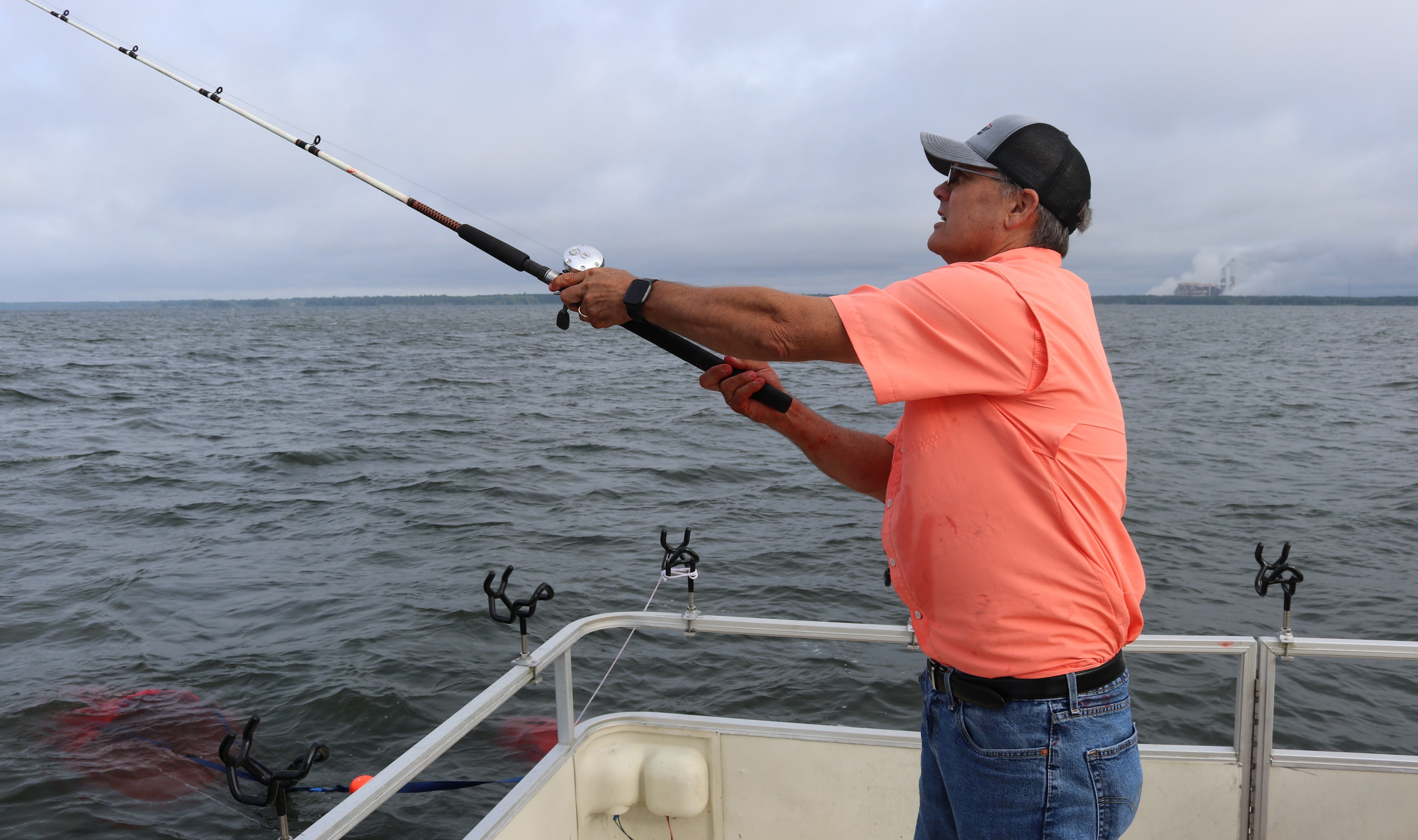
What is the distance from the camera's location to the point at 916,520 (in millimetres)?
1732

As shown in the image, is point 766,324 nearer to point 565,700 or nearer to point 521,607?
point 521,607

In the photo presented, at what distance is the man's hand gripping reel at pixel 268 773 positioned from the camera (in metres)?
1.91

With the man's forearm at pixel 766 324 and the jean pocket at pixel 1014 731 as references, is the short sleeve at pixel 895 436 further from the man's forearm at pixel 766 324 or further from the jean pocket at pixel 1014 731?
the jean pocket at pixel 1014 731

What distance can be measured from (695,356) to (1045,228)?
895 millimetres

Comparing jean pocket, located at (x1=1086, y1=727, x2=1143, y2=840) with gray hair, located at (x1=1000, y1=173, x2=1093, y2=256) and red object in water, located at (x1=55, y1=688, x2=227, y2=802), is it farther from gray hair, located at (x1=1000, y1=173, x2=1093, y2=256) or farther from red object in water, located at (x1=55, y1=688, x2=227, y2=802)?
red object in water, located at (x1=55, y1=688, x2=227, y2=802)

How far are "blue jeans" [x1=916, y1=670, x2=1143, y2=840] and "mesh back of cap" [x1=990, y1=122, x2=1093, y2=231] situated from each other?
0.91m

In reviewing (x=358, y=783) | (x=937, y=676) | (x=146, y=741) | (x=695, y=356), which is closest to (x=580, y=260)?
(x=695, y=356)

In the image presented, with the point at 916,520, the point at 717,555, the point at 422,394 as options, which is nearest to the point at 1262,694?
the point at 916,520

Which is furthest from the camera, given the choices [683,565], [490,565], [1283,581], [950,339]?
[490,565]

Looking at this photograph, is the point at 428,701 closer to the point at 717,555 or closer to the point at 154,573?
the point at 717,555

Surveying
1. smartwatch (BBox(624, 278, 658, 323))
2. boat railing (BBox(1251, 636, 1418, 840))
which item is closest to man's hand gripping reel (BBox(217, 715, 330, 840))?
smartwatch (BBox(624, 278, 658, 323))

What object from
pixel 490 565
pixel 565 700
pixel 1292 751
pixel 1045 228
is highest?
pixel 1045 228

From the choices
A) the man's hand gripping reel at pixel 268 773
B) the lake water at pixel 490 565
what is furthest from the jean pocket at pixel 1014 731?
the lake water at pixel 490 565

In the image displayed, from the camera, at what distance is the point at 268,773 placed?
80.9 inches
